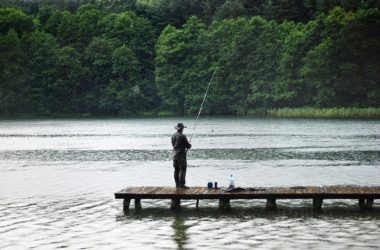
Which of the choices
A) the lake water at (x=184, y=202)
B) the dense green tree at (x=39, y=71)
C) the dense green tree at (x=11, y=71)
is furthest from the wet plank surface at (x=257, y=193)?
the dense green tree at (x=11, y=71)

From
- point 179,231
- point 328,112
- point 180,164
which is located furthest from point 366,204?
point 328,112

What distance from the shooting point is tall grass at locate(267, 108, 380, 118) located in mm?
101938

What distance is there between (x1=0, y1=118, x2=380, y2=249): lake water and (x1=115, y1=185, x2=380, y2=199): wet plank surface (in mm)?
549

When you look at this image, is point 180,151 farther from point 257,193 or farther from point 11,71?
point 11,71

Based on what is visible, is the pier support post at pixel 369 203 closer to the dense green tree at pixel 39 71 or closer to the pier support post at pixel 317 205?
the pier support post at pixel 317 205

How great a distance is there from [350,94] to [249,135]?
52.2m

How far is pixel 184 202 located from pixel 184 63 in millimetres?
116537

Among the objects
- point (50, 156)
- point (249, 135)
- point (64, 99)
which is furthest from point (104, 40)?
point (50, 156)

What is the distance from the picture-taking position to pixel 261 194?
Answer: 20641mm

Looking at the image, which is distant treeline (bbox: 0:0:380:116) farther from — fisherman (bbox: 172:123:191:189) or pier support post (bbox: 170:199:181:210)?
pier support post (bbox: 170:199:181:210)

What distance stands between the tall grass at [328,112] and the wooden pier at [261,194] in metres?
82.7

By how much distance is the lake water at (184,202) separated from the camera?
1694 centimetres

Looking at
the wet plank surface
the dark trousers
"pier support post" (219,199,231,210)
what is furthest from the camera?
the dark trousers

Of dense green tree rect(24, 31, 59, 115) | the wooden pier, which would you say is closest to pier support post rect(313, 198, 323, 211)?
the wooden pier
